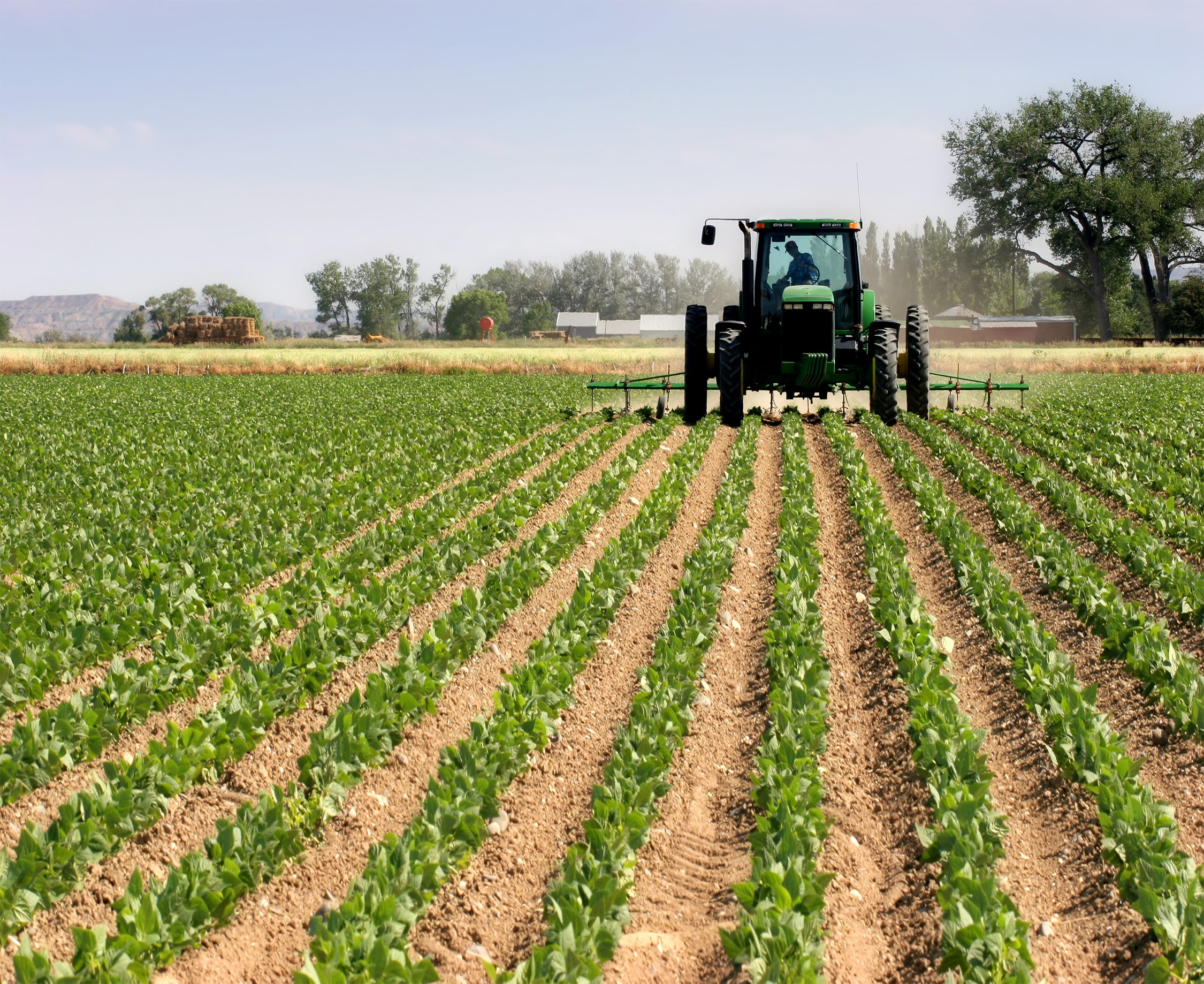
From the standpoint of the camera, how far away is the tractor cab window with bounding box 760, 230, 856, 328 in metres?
15.7

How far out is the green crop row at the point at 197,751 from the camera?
366 cm

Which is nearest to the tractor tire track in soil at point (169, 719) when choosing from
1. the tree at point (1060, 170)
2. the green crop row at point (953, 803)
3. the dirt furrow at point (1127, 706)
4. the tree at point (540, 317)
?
the green crop row at point (953, 803)

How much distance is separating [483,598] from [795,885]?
392 centimetres

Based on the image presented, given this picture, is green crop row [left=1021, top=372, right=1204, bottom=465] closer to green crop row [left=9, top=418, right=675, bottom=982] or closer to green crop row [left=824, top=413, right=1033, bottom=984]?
green crop row [left=824, top=413, right=1033, bottom=984]

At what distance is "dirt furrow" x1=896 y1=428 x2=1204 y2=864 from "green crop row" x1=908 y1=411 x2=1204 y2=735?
0.08 m

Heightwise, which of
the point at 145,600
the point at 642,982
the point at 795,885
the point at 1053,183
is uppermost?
the point at 1053,183

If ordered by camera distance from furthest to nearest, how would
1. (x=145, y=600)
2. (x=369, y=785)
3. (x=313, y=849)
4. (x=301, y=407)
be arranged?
(x=301, y=407) < (x=145, y=600) < (x=369, y=785) < (x=313, y=849)

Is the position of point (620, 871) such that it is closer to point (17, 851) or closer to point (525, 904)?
point (525, 904)

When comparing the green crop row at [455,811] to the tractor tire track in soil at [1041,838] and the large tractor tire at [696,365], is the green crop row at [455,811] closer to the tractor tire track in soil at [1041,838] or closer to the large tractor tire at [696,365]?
the tractor tire track in soil at [1041,838]

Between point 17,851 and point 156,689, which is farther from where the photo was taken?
point 156,689

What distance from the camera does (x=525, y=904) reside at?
3.76 metres

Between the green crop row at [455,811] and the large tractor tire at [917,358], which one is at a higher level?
the large tractor tire at [917,358]

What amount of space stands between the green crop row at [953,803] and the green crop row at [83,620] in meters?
4.20

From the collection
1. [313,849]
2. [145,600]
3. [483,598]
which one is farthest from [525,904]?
[145,600]
